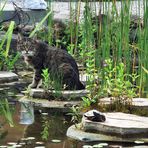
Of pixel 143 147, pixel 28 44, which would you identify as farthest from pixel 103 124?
pixel 28 44

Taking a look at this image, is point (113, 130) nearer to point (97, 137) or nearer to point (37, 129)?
point (97, 137)

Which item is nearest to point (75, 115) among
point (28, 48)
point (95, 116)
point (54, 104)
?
point (95, 116)

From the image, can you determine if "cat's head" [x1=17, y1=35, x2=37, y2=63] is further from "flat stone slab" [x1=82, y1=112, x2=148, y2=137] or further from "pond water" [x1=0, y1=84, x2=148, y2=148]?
"flat stone slab" [x1=82, y1=112, x2=148, y2=137]

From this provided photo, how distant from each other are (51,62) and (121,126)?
7.10ft

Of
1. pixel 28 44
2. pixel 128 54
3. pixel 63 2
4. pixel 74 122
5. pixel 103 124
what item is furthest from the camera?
pixel 63 2

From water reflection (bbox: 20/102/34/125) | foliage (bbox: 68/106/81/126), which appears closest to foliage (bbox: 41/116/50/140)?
water reflection (bbox: 20/102/34/125)

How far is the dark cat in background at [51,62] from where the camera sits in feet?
23.3

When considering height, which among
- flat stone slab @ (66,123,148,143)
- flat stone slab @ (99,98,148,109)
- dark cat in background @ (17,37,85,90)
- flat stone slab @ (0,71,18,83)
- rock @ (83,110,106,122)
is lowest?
flat stone slab @ (66,123,148,143)

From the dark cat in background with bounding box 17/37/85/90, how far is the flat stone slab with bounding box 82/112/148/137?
1385 millimetres

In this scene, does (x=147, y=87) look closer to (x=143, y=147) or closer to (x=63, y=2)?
(x=143, y=147)

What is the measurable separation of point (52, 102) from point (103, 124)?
4.39 ft

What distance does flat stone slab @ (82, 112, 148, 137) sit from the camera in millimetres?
5367

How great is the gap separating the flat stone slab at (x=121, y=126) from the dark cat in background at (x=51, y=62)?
1385mm

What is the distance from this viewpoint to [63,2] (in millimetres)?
15453
